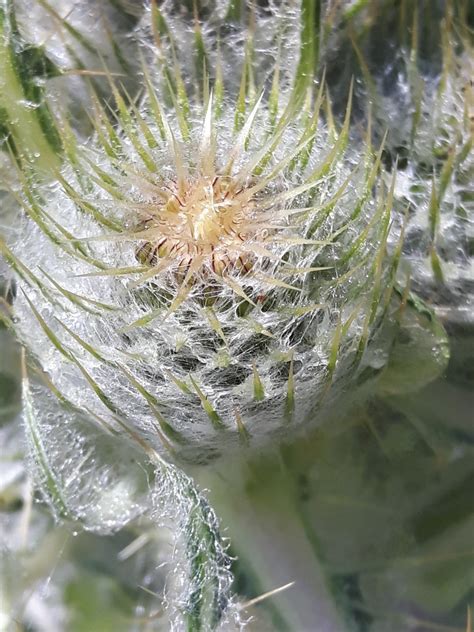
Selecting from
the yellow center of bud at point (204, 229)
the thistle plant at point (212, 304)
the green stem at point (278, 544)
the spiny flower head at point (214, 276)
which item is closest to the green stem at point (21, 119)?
the thistle plant at point (212, 304)

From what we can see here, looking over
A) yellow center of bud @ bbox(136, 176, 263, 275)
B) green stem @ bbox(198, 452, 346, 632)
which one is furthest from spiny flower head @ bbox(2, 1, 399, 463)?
green stem @ bbox(198, 452, 346, 632)

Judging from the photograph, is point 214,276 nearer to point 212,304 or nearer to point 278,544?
point 212,304

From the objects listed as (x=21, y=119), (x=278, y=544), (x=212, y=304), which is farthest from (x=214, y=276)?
(x=278, y=544)

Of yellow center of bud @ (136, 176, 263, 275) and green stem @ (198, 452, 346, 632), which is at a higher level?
yellow center of bud @ (136, 176, 263, 275)

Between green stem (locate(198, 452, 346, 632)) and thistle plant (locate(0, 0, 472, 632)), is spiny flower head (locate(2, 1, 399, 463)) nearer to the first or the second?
thistle plant (locate(0, 0, 472, 632))

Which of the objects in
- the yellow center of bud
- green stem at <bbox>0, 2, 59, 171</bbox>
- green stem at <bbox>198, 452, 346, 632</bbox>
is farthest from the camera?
green stem at <bbox>198, 452, 346, 632</bbox>

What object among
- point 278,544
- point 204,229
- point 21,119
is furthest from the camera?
point 278,544

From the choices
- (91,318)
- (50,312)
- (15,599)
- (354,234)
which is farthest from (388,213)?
(15,599)

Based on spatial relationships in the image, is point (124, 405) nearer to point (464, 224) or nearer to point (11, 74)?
point (11, 74)
